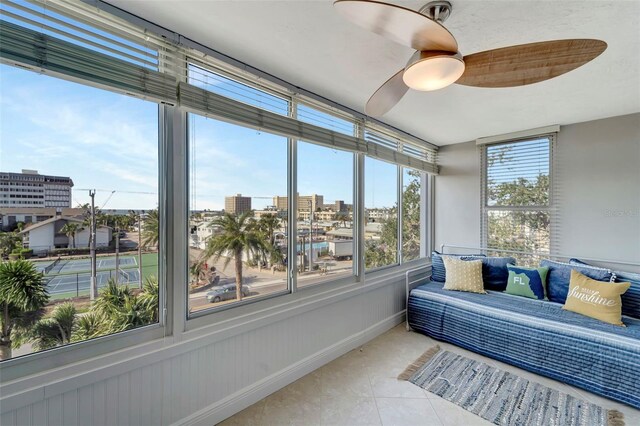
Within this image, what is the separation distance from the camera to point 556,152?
3021mm

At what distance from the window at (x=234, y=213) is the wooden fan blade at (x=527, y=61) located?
4.51ft

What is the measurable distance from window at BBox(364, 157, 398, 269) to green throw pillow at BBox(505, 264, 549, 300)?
1229 millimetres

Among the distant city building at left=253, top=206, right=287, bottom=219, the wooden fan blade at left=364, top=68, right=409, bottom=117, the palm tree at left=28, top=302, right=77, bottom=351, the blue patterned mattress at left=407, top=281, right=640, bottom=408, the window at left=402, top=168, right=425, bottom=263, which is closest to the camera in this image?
the palm tree at left=28, top=302, right=77, bottom=351

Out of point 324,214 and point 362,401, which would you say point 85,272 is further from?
point 362,401

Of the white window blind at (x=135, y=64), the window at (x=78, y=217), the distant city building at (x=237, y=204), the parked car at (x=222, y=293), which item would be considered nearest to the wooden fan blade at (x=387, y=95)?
the white window blind at (x=135, y=64)

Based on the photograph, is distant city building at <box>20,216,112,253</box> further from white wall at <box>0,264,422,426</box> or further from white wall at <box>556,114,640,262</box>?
white wall at <box>556,114,640,262</box>

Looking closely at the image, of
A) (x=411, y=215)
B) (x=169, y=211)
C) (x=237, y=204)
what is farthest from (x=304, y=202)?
(x=411, y=215)

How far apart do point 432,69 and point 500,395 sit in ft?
7.56

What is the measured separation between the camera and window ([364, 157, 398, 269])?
2934mm

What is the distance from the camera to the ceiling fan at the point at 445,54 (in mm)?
932

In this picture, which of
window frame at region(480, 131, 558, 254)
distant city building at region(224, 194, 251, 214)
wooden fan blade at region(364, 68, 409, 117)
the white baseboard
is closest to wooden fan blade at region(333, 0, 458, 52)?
wooden fan blade at region(364, 68, 409, 117)

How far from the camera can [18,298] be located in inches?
46.4

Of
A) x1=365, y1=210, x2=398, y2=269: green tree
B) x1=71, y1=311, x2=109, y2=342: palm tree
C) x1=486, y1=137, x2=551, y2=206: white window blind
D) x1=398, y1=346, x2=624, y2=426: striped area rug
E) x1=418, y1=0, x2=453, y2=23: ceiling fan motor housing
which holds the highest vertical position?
x1=418, y1=0, x2=453, y2=23: ceiling fan motor housing

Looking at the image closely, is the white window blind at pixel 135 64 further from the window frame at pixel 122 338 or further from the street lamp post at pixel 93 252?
the street lamp post at pixel 93 252
